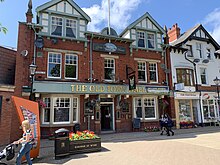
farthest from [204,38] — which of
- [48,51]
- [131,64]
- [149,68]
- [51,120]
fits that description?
[51,120]

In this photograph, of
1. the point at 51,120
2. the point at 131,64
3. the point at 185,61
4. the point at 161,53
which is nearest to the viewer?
the point at 51,120

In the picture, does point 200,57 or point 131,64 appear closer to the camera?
point 131,64

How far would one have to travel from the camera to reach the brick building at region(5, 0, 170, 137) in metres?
12.4

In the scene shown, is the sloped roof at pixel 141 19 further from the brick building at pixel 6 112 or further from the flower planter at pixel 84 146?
the flower planter at pixel 84 146

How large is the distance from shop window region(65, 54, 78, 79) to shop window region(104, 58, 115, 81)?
8.69ft

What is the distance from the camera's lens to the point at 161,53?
16906 millimetres

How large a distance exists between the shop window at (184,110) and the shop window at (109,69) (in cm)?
805

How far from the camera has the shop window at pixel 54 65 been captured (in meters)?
12.9

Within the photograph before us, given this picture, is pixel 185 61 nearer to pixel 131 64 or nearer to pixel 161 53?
pixel 161 53

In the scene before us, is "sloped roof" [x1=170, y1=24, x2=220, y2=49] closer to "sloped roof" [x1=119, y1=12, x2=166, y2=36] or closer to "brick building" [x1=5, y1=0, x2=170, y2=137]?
"sloped roof" [x1=119, y1=12, x2=166, y2=36]

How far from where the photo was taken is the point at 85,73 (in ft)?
45.0

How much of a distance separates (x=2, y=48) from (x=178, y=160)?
44.6 feet

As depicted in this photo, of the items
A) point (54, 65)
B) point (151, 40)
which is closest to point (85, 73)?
point (54, 65)

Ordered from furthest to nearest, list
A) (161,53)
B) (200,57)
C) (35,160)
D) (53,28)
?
1. (200,57)
2. (161,53)
3. (53,28)
4. (35,160)
